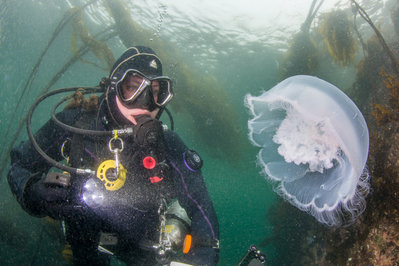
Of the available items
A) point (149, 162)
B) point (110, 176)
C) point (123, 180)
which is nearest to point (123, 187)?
point (123, 180)

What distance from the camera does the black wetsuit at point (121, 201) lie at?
2584 millimetres

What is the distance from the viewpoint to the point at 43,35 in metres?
20.6

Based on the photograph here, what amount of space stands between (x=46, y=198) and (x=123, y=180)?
0.74m

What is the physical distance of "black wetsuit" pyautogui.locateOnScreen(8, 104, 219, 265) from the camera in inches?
102

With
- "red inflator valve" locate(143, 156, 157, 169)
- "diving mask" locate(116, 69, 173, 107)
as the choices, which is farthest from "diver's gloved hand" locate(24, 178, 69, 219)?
"diving mask" locate(116, 69, 173, 107)

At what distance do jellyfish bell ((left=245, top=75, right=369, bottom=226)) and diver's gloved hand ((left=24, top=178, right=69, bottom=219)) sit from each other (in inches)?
115

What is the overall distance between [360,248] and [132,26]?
10.8 metres

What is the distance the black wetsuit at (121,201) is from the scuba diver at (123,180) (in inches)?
0.4

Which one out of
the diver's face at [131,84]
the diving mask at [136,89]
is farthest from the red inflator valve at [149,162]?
the diver's face at [131,84]

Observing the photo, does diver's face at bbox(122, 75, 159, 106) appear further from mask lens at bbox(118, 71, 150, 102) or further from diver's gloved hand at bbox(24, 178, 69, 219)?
diver's gloved hand at bbox(24, 178, 69, 219)

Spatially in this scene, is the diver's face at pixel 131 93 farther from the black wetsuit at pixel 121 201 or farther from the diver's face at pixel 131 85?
the black wetsuit at pixel 121 201

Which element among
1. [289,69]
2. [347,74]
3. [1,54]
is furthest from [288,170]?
[1,54]

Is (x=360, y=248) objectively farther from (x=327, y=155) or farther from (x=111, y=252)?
(x=111, y=252)

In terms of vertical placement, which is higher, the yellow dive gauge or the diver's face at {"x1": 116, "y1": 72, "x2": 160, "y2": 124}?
the diver's face at {"x1": 116, "y1": 72, "x2": 160, "y2": 124}
